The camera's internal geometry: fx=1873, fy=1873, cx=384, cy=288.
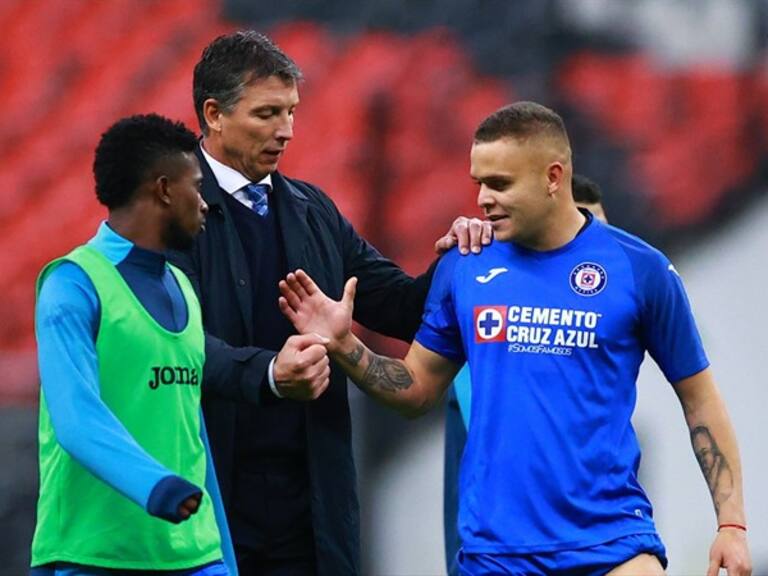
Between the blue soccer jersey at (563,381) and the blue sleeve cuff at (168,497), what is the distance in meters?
0.96

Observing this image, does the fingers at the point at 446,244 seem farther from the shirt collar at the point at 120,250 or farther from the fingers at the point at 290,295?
the shirt collar at the point at 120,250

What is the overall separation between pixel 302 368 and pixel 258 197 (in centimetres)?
66

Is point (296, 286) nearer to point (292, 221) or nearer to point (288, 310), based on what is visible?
point (288, 310)

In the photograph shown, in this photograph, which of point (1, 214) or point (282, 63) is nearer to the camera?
point (282, 63)

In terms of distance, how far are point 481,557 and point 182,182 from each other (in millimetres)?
1053

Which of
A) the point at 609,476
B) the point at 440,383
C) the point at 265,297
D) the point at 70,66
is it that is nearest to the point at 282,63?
the point at 265,297

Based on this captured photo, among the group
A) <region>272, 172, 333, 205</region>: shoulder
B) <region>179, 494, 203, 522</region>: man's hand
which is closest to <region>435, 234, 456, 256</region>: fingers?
<region>272, 172, 333, 205</region>: shoulder

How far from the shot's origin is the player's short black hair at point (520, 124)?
4152mm

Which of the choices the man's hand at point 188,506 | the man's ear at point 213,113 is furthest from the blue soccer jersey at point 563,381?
the man's hand at point 188,506

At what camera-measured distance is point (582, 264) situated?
4129 millimetres

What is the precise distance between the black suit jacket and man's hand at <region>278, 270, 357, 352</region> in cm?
13

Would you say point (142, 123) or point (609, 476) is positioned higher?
point (142, 123)

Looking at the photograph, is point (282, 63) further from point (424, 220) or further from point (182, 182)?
point (424, 220)

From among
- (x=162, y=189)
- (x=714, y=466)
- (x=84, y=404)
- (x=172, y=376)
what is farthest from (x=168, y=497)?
(x=714, y=466)
